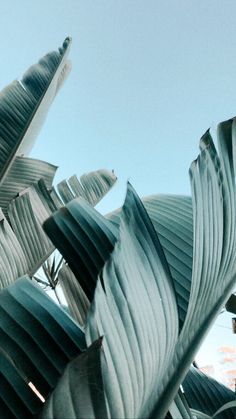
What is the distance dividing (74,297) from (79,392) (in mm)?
462

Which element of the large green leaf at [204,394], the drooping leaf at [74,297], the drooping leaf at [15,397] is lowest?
the large green leaf at [204,394]

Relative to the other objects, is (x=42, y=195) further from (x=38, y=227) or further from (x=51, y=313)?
(x=51, y=313)

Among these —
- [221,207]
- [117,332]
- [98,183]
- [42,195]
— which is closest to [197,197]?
[221,207]

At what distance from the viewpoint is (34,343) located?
35 cm

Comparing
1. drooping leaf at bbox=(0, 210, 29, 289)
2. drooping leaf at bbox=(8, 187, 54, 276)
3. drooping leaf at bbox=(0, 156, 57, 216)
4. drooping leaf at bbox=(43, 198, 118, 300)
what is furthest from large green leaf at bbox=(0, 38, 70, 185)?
drooping leaf at bbox=(43, 198, 118, 300)

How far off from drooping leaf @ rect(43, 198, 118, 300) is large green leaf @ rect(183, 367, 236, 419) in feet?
0.83

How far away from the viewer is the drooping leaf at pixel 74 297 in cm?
67

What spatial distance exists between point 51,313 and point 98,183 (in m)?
1.06

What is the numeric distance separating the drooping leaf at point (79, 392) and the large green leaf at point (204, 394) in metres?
0.36

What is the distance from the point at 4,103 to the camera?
4.32 ft

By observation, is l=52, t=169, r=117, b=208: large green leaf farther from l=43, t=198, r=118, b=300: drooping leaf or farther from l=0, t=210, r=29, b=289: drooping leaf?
l=43, t=198, r=118, b=300: drooping leaf

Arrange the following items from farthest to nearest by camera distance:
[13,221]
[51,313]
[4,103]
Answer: [4,103], [13,221], [51,313]

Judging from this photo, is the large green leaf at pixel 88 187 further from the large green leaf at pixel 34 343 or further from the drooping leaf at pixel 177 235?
the large green leaf at pixel 34 343

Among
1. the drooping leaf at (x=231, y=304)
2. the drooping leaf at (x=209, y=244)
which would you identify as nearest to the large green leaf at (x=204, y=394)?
the drooping leaf at (x=231, y=304)
